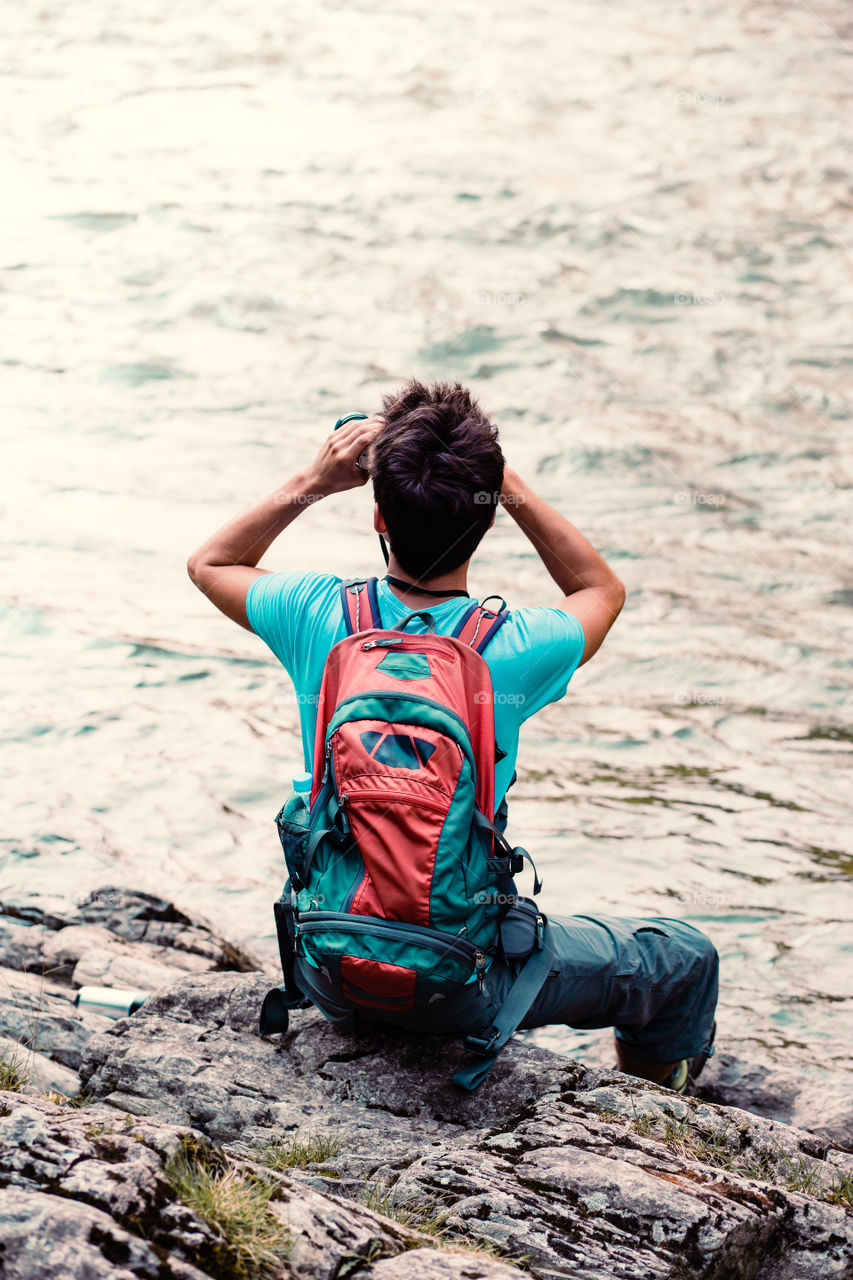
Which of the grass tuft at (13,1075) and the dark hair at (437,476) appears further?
the grass tuft at (13,1075)

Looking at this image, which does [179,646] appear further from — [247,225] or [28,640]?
[247,225]

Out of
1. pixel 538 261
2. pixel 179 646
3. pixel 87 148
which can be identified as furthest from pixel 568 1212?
pixel 87 148

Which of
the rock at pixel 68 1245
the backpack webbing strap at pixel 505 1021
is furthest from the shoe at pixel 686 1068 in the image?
the rock at pixel 68 1245

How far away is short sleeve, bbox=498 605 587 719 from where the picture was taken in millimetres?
3285

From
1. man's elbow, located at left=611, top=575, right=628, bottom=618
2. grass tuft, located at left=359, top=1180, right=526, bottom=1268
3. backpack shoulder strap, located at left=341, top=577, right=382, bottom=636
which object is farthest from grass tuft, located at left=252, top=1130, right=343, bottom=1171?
man's elbow, located at left=611, top=575, right=628, bottom=618

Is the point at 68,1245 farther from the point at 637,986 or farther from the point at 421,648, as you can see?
the point at 637,986

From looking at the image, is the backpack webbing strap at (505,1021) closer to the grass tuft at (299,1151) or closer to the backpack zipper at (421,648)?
the grass tuft at (299,1151)

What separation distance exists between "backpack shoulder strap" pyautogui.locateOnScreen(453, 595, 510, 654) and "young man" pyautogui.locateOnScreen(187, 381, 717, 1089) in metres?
0.02

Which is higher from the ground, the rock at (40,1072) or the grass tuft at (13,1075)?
the grass tuft at (13,1075)

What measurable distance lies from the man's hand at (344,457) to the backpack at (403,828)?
17.2 inches

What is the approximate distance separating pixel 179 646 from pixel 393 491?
24.9ft

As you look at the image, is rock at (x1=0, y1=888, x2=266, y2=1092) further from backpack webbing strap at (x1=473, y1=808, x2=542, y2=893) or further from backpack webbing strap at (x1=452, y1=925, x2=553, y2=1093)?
backpack webbing strap at (x1=473, y1=808, x2=542, y2=893)

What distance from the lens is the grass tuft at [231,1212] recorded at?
2270mm

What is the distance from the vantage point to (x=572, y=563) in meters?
3.55
